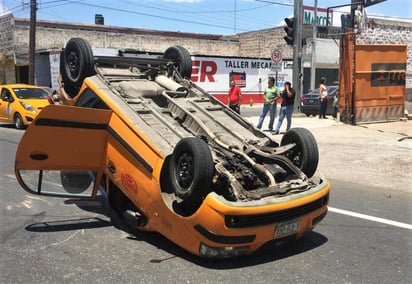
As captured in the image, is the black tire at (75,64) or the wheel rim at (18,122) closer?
the black tire at (75,64)

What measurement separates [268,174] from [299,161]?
2.47ft

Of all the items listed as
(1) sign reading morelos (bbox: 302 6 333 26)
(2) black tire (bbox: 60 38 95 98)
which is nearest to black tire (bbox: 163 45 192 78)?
(2) black tire (bbox: 60 38 95 98)

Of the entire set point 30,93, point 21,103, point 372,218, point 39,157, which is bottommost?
point 372,218

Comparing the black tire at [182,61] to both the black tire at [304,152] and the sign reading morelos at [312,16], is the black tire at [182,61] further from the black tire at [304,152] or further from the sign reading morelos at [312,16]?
the sign reading morelos at [312,16]

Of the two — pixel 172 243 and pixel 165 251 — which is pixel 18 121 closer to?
pixel 172 243

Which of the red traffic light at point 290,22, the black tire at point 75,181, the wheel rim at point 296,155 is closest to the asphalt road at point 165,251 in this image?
the black tire at point 75,181

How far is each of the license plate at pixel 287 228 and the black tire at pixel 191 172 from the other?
0.72m

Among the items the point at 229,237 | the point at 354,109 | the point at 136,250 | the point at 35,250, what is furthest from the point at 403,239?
the point at 354,109

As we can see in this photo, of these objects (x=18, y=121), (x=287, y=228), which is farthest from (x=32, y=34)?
(x=287, y=228)

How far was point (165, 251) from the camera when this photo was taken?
189 inches

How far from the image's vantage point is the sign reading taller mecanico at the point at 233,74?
3019 centimetres

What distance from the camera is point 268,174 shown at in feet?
15.4

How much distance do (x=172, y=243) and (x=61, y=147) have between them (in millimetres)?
1623

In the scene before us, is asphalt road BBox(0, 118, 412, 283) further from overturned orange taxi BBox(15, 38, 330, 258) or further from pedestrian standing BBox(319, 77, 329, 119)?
pedestrian standing BBox(319, 77, 329, 119)
